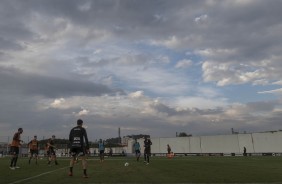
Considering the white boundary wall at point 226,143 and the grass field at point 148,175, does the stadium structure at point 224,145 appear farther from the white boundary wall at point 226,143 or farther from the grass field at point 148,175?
the grass field at point 148,175

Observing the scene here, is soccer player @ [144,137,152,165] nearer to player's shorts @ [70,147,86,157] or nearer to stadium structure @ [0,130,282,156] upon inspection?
player's shorts @ [70,147,86,157]

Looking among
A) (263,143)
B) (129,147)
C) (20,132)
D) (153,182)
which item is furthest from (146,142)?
(129,147)

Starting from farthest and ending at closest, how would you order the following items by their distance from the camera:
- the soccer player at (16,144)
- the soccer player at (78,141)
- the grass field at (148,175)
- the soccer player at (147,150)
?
the soccer player at (147,150) < the soccer player at (16,144) < the soccer player at (78,141) < the grass field at (148,175)

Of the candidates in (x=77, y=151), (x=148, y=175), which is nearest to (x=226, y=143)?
(x=148, y=175)

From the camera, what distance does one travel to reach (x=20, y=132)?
65.5 ft

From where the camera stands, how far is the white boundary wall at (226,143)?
189 ft

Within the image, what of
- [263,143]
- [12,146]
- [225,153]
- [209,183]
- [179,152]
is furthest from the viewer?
[179,152]

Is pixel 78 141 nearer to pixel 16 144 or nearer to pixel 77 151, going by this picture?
pixel 77 151

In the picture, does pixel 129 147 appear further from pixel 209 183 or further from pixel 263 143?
pixel 209 183

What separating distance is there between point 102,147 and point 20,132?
45.3ft

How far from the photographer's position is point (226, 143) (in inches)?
2542

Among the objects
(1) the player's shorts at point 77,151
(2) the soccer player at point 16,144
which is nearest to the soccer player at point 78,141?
(1) the player's shorts at point 77,151

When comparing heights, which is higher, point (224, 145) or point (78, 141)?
point (224, 145)

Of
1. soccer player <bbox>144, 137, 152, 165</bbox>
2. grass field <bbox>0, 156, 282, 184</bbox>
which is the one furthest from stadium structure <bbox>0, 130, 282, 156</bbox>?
grass field <bbox>0, 156, 282, 184</bbox>
